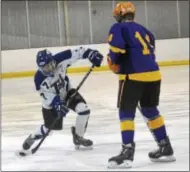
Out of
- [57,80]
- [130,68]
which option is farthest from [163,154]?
[57,80]

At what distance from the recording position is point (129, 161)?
3.10 meters

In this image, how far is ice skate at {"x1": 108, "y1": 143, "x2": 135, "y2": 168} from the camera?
3.08 metres

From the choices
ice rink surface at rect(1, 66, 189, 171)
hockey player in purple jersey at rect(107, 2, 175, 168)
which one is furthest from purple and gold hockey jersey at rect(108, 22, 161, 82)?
ice rink surface at rect(1, 66, 189, 171)

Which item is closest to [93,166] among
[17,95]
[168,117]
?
[168,117]

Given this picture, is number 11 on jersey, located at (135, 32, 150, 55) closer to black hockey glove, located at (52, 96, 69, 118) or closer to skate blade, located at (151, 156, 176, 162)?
skate blade, located at (151, 156, 176, 162)

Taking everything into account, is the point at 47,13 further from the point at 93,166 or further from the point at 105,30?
the point at 93,166

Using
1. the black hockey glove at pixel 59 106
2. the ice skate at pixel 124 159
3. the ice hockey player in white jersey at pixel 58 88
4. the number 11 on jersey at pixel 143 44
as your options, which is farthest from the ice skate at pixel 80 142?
the number 11 on jersey at pixel 143 44

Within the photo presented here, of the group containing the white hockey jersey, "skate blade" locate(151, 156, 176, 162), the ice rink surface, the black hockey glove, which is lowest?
the ice rink surface

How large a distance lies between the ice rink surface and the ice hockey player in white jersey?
0.58ft

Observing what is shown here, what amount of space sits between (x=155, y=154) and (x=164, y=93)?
3869 mm

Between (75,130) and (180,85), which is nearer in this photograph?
(75,130)

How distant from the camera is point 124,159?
3102 mm

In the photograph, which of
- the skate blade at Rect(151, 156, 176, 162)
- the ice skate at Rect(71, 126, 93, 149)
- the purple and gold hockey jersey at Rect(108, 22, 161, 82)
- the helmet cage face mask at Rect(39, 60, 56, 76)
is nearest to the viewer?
the purple and gold hockey jersey at Rect(108, 22, 161, 82)

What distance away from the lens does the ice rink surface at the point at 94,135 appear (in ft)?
10.7
